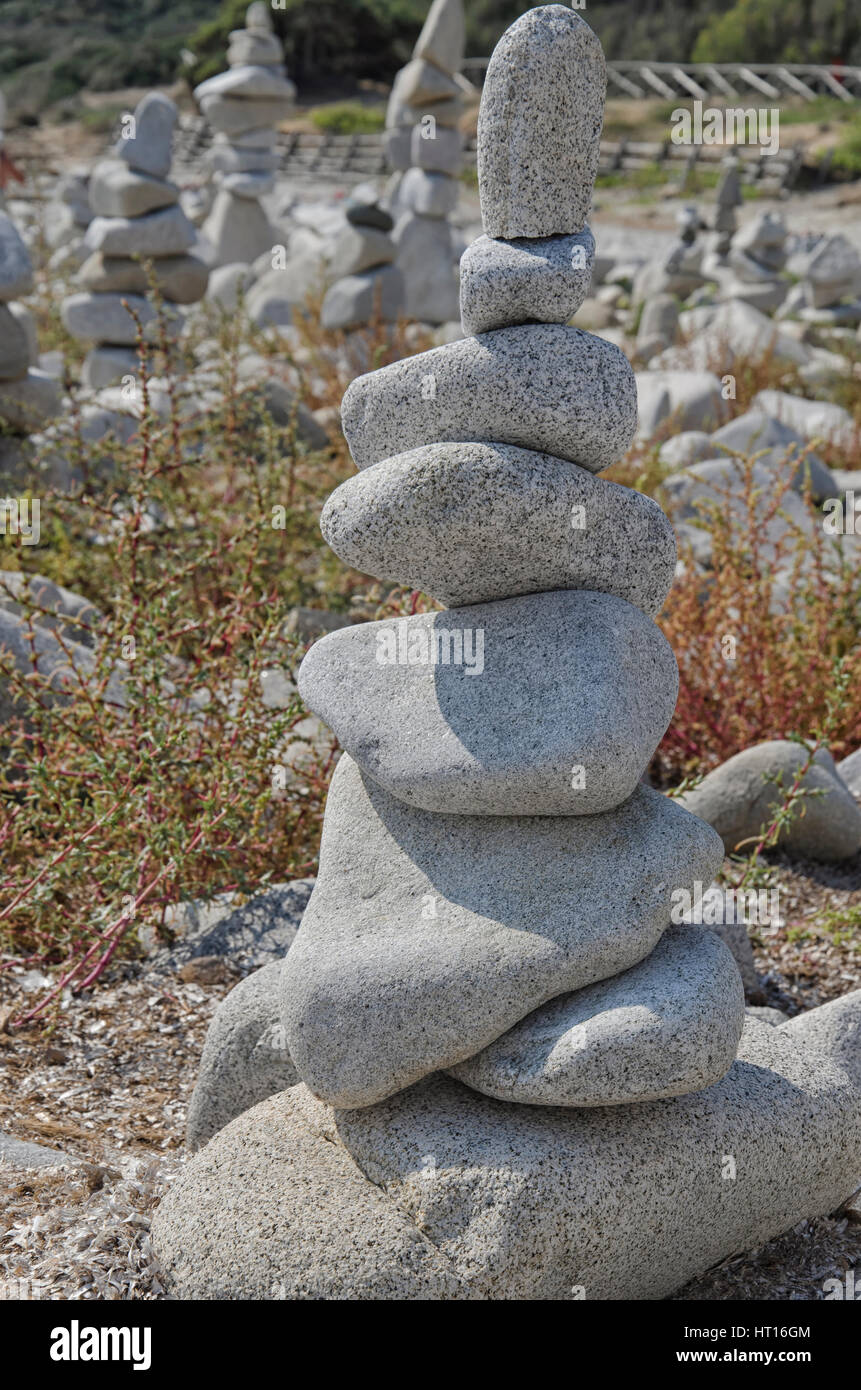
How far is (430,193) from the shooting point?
1210 centimetres

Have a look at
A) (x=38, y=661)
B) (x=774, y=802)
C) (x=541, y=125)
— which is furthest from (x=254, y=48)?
(x=541, y=125)

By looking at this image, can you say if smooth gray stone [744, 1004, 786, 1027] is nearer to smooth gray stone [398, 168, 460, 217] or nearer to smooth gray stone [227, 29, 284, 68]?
smooth gray stone [398, 168, 460, 217]

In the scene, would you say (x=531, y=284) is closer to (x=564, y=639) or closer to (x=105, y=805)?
(x=564, y=639)

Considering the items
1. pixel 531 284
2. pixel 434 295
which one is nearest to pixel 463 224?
pixel 434 295

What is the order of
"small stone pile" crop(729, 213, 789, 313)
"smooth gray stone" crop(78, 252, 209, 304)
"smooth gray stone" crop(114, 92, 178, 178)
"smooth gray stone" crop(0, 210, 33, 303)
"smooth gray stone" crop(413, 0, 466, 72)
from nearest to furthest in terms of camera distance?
"smooth gray stone" crop(0, 210, 33, 303) < "smooth gray stone" crop(114, 92, 178, 178) < "smooth gray stone" crop(78, 252, 209, 304) < "smooth gray stone" crop(413, 0, 466, 72) < "small stone pile" crop(729, 213, 789, 313)

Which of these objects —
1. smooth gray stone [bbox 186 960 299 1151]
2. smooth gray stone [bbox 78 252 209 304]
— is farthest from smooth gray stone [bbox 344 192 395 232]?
smooth gray stone [bbox 186 960 299 1151]

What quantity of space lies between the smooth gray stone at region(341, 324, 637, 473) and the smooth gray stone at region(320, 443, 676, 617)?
0.16 feet

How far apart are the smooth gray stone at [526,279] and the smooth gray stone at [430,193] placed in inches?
410

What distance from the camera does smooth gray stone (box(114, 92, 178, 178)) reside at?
8745 mm

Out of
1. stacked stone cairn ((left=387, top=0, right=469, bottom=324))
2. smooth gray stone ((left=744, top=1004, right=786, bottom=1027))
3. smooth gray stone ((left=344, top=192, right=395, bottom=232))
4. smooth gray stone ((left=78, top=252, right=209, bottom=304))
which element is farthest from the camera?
stacked stone cairn ((left=387, top=0, right=469, bottom=324))

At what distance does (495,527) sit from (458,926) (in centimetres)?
70

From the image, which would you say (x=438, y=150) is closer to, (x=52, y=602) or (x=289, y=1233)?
(x=52, y=602)

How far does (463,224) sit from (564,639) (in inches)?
697

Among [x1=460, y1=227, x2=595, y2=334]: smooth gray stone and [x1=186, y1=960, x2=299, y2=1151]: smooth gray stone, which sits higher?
[x1=460, y1=227, x2=595, y2=334]: smooth gray stone
